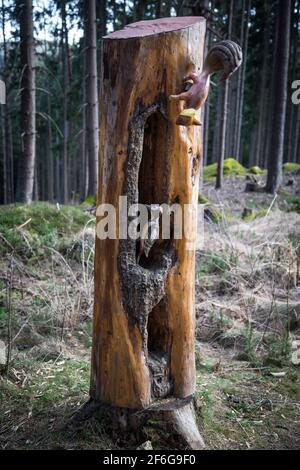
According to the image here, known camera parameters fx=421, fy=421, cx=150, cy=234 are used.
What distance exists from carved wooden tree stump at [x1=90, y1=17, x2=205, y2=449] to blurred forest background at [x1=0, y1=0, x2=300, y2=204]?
5336mm

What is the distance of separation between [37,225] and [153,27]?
182 inches

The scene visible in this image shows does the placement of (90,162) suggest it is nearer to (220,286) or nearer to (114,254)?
(220,286)

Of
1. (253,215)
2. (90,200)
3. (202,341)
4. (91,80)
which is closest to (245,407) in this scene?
(202,341)

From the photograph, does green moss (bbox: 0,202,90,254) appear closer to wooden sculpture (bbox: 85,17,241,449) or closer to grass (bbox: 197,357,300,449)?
grass (bbox: 197,357,300,449)

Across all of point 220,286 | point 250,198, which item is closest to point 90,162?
point 250,198

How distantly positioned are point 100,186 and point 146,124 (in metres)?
0.43

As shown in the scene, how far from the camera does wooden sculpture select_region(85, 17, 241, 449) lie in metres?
2.16

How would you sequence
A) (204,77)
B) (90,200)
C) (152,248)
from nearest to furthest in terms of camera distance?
1. (204,77)
2. (152,248)
3. (90,200)

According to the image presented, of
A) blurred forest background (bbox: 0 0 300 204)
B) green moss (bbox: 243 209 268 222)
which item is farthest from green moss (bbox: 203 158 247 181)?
green moss (bbox: 243 209 268 222)

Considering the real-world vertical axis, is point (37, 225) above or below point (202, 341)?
above

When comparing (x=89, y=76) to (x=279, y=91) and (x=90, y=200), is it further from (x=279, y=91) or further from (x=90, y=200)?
(x=279, y=91)

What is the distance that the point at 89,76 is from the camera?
963cm

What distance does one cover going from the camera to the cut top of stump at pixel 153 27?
84.0 inches

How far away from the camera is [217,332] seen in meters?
4.03
